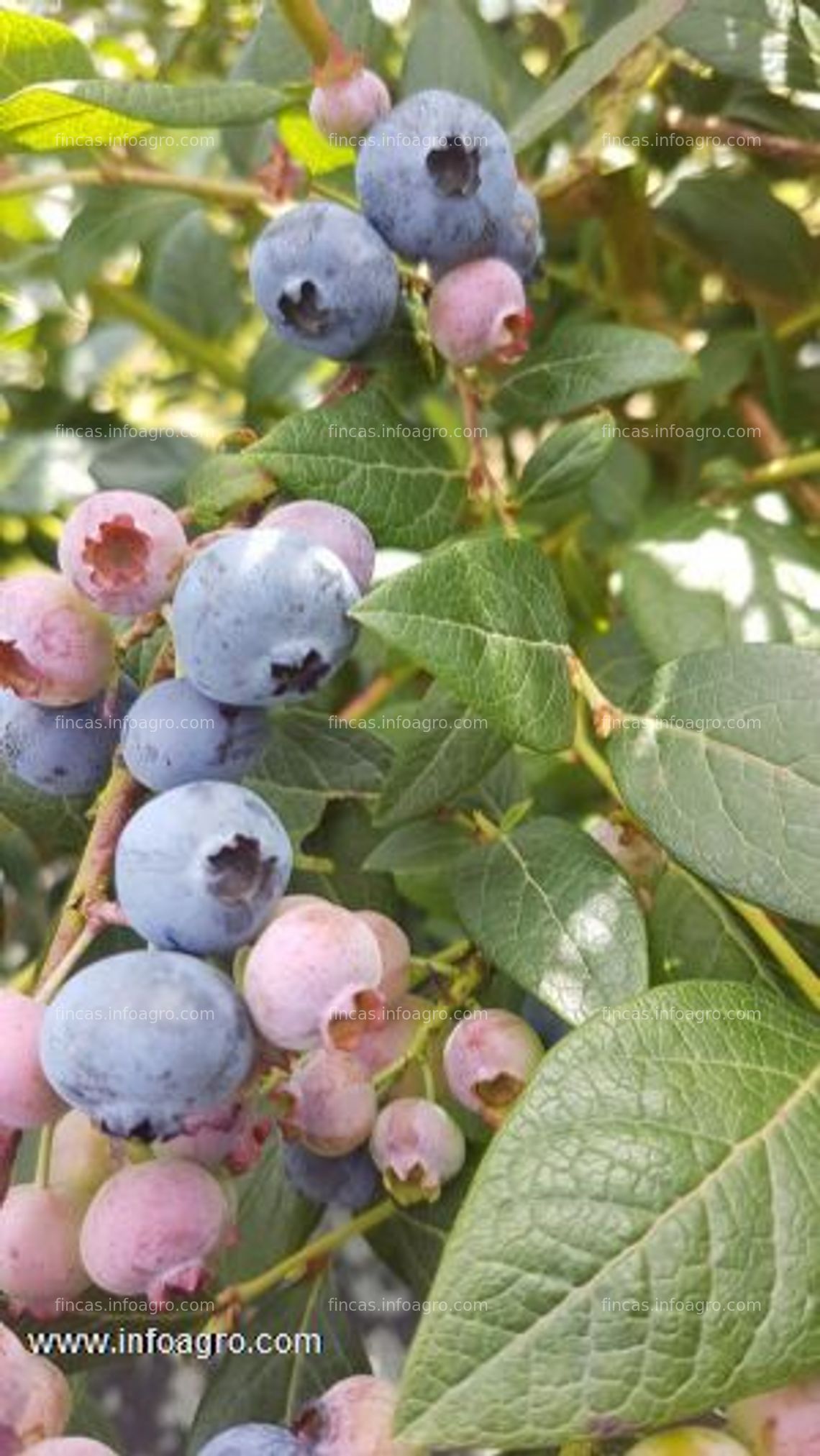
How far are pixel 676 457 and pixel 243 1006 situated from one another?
0.88 metres

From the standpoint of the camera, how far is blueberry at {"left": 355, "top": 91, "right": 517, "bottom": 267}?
Result: 0.82m

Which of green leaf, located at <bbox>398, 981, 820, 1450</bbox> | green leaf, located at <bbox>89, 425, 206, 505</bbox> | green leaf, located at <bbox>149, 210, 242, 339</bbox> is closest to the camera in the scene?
green leaf, located at <bbox>398, 981, 820, 1450</bbox>

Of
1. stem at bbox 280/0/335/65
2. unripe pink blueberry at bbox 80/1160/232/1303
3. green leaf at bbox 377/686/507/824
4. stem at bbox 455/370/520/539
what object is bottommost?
unripe pink blueberry at bbox 80/1160/232/1303

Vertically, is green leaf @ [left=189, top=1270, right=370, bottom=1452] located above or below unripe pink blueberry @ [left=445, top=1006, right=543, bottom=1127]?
below

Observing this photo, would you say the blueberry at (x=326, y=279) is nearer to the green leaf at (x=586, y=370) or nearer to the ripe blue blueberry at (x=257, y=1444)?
the green leaf at (x=586, y=370)

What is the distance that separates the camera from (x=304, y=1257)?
2.71ft

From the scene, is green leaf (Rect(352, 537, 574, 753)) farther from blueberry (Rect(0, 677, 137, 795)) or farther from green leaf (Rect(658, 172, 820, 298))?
green leaf (Rect(658, 172, 820, 298))

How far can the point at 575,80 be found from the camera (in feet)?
2.98

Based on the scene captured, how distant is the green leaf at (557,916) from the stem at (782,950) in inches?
2.6

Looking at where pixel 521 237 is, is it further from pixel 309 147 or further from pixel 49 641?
pixel 49 641

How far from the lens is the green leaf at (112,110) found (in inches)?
31.5

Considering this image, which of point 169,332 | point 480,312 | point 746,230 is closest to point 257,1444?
point 480,312

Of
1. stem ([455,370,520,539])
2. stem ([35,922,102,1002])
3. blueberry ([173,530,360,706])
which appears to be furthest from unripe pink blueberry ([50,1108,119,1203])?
stem ([455,370,520,539])

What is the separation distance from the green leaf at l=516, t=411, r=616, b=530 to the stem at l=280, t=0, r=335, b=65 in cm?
22
